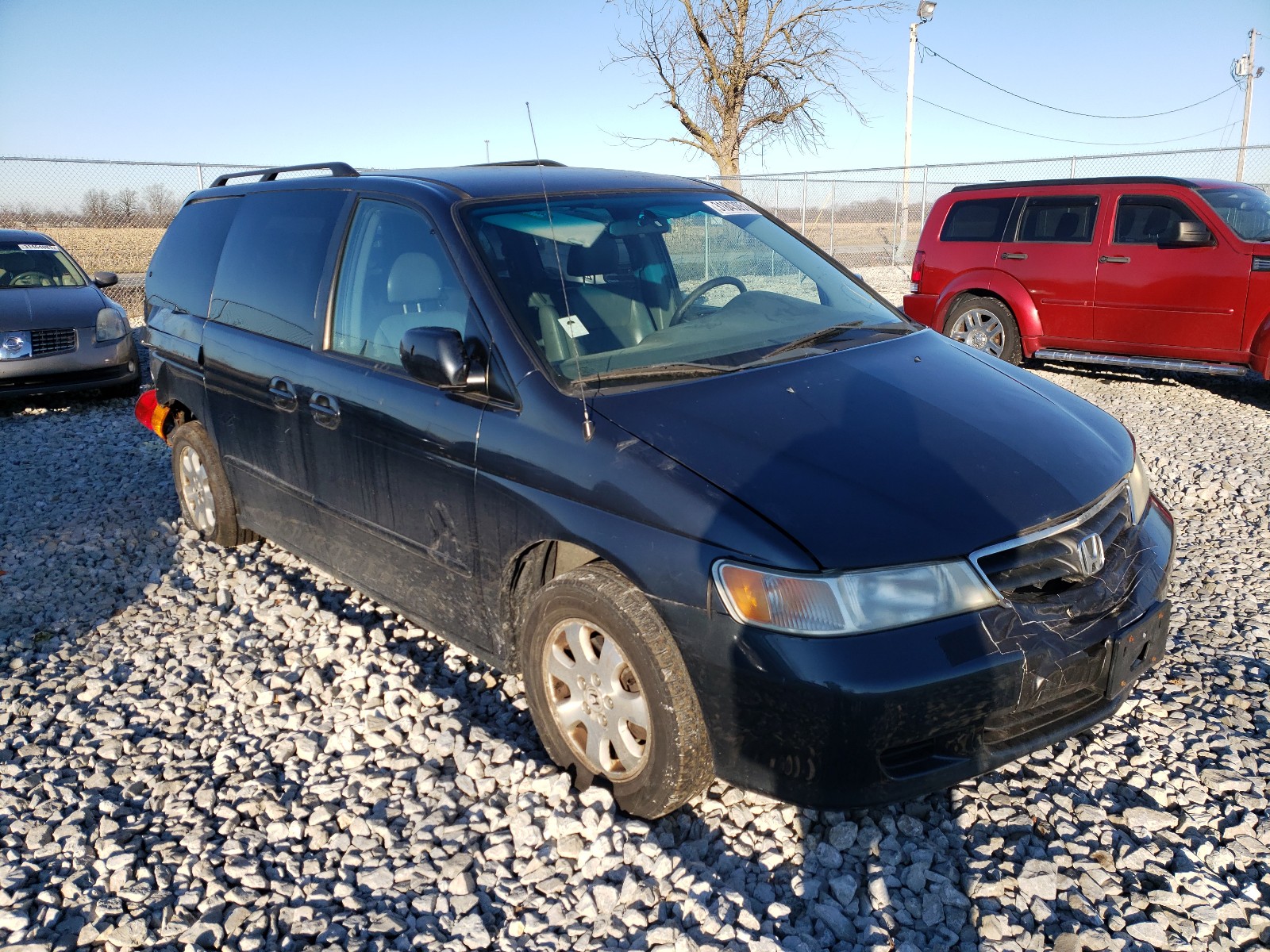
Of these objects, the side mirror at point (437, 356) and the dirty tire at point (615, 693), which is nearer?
the dirty tire at point (615, 693)

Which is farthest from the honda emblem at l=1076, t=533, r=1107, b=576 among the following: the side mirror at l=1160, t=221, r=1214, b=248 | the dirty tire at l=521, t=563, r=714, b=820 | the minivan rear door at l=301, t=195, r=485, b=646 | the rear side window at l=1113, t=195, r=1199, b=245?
the rear side window at l=1113, t=195, r=1199, b=245

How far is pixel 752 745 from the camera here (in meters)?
2.47

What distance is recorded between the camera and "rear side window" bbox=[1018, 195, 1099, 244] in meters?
9.14

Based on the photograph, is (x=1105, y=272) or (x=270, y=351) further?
(x=1105, y=272)

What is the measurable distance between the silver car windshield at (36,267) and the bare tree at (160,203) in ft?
22.1

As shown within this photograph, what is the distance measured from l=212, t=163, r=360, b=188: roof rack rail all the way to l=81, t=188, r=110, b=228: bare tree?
12834 millimetres

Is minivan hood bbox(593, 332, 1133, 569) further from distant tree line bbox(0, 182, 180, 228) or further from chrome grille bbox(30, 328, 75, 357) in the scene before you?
distant tree line bbox(0, 182, 180, 228)

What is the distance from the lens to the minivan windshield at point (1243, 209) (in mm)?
8195

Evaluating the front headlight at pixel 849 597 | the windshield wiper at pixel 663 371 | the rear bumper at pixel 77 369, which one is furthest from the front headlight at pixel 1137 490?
the rear bumper at pixel 77 369

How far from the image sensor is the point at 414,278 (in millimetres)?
3508

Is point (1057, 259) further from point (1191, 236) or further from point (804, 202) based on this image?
point (804, 202)

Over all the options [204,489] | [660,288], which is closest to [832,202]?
[204,489]

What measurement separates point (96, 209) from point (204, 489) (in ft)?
47.2

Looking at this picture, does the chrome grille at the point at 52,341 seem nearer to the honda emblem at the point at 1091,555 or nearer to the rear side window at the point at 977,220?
the rear side window at the point at 977,220
